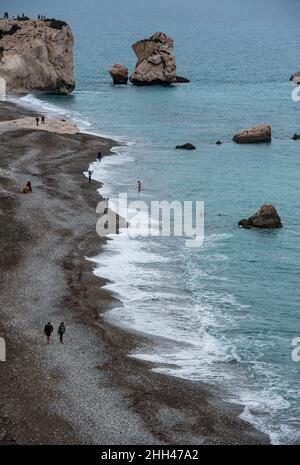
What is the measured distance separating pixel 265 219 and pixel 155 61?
94509 millimetres

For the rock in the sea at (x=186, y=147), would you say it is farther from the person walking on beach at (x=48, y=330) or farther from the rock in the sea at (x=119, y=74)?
the person walking on beach at (x=48, y=330)

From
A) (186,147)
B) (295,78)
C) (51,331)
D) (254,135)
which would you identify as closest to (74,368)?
(51,331)

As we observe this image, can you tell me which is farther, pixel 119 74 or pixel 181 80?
pixel 181 80

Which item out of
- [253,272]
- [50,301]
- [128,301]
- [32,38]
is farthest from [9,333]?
[32,38]

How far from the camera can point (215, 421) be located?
1495 inches

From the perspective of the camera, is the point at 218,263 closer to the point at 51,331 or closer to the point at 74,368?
the point at 51,331

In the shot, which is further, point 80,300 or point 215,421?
point 80,300

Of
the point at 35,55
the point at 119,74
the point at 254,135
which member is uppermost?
the point at 35,55

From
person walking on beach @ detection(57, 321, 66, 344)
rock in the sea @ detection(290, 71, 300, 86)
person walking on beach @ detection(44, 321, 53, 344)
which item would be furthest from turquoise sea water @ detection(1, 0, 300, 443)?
rock in the sea @ detection(290, 71, 300, 86)

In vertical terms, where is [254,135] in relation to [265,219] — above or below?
above

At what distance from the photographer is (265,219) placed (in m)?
70.1

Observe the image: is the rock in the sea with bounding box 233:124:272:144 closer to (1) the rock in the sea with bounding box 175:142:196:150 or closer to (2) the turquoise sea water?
(2) the turquoise sea water

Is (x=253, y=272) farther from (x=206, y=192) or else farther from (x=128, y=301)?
(x=206, y=192)
